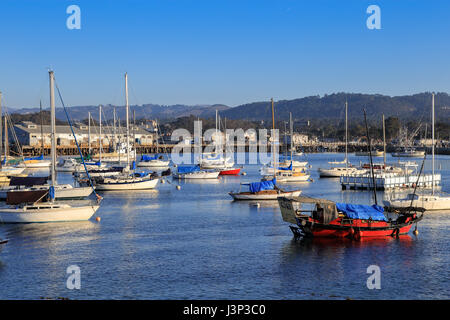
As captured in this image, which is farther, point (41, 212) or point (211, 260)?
point (41, 212)

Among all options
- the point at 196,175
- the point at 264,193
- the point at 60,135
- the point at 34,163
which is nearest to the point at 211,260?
the point at 264,193

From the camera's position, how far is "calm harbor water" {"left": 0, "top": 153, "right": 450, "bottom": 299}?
24.8 metres

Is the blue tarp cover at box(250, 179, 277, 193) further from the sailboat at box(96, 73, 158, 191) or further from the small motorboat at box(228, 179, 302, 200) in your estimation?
the sailboat at box(96, 73, 158, 191)

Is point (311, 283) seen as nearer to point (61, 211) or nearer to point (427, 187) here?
point (61, 211)

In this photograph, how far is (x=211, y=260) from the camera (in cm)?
3011

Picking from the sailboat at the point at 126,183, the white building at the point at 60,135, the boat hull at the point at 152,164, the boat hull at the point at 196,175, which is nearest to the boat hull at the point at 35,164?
the boat hull at the point at 152,164

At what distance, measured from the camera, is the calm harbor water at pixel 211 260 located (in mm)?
24844

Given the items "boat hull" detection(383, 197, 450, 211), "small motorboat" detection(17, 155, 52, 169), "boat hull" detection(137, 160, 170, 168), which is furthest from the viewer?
"boat hull" detection(137, 160, 170, 168)

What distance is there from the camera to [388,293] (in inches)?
971

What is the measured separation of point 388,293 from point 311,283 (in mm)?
3294

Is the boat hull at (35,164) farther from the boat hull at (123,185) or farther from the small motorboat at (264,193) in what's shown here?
the small motorboat at (264,193)

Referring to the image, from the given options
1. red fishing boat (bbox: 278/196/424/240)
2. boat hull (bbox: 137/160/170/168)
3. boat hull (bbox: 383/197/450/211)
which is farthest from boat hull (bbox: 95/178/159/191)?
boat hull (bbox: 137/160/170/168)

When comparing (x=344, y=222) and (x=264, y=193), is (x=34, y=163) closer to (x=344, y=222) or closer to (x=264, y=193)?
(x=264, y=193)
